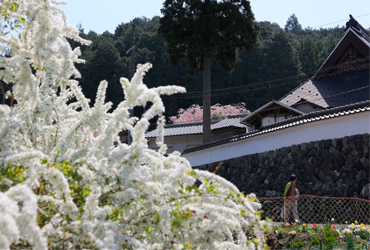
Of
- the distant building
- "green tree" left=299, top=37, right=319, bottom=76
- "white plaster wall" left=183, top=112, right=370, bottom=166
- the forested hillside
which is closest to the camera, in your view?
"white plaster wall" left=183, top=112, right=370, bottom=166

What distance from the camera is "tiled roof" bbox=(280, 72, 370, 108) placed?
626 inches

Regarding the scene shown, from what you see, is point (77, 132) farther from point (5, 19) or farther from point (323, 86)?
point (323, 86)

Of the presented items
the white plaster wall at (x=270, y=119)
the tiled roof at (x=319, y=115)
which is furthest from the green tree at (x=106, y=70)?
the tiled roof at (x=319, y=115)

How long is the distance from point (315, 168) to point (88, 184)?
968 cm

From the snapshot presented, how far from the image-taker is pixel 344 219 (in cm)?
892

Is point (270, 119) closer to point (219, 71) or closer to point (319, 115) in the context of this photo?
point (319, 115)

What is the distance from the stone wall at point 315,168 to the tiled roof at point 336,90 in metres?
5.75

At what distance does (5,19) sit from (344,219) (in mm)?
8519

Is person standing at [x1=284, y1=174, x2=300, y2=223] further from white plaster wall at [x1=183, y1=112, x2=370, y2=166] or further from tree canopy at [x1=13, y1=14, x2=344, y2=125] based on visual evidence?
tree canopy at [x1=13, y1=14, x2=344, y2=125]

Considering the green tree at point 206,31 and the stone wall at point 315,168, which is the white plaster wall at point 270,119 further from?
the stone wall at point 315,168

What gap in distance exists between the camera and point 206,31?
1958 cm

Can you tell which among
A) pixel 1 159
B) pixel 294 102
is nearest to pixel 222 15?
pixel 294 102

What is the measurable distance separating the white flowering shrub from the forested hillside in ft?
100.0

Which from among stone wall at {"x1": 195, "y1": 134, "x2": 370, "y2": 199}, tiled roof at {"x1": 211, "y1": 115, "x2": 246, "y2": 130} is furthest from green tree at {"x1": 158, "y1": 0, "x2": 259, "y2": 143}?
stone wall at {"x1": 195, "y1": 134, "x2": 370, "y2": 199}
